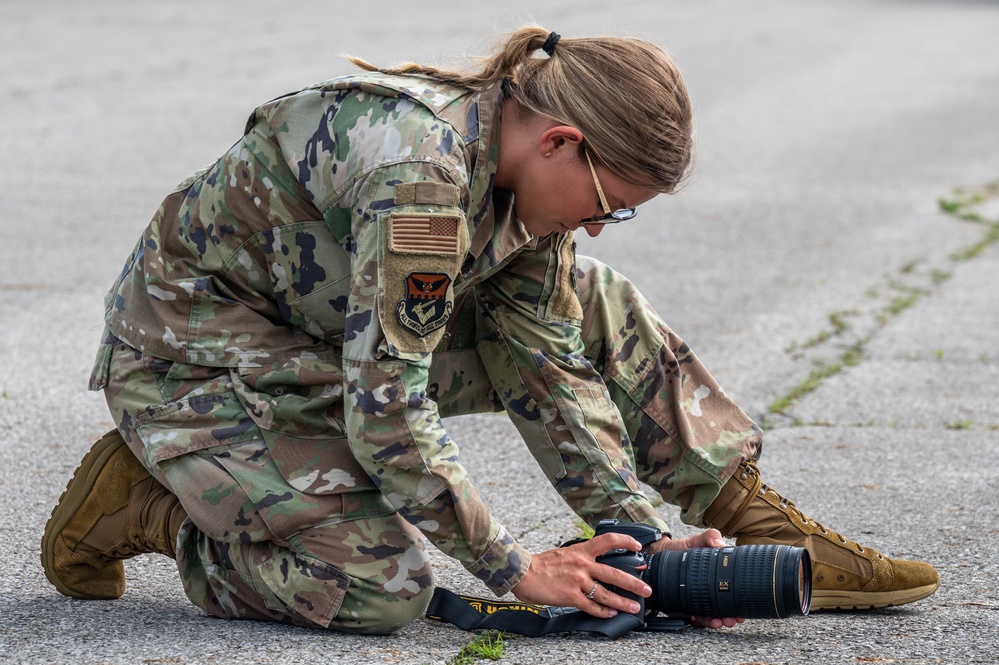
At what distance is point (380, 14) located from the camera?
650 inches

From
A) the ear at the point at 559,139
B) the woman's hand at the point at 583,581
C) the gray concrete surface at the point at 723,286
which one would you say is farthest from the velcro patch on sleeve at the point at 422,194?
the woman's hand at the point at 583,581

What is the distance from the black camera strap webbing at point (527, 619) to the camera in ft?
9.03

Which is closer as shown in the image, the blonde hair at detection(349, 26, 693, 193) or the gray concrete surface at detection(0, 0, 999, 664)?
the blonde hair at detection(349, 26, 693, 193)

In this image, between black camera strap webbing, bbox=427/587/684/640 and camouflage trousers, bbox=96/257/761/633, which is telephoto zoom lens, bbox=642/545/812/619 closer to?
black camera strap webbing, bbox=427/587/684/640

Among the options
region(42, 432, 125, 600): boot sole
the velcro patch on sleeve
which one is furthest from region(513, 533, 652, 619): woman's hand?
region(42, 432, 125, 600): boot sole

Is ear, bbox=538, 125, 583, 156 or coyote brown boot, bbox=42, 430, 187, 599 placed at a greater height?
ear, bbox=538, 125, 583, 156

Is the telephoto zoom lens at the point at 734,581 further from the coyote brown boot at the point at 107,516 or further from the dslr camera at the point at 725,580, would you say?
the coyote brown boot at the point at 107,516

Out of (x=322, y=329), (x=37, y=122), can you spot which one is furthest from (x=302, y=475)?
(x=37, y=122)

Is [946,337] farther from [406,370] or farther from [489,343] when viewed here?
[406,370]

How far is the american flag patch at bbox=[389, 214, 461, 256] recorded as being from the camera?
2469 millimetres

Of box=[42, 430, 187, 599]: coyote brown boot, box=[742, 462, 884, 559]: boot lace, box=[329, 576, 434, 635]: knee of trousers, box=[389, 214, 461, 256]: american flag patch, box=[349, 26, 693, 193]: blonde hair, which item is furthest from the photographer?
box=[742, 462, 884, 559]: boot lace

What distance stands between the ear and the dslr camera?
81 centimetres

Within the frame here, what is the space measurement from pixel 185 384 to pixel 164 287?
0.21m

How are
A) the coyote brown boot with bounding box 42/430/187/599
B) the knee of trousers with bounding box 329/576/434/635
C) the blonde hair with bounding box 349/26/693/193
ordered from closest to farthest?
the blonde hair with bounding box 349/26/693/193 < the knee of trousers with bounding box 329/576/434/635 < the coyote brown boot with bounding box 42/430/187/599
